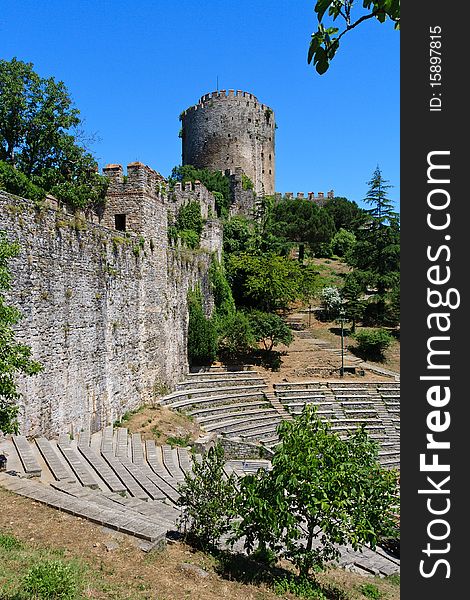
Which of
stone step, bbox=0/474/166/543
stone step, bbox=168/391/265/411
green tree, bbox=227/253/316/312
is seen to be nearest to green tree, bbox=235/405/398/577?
stone step, bbox=0/474/166/543

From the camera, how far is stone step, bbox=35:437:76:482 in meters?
8.77

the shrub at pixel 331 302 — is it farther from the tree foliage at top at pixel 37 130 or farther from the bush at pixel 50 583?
the bush at pixel 50 583

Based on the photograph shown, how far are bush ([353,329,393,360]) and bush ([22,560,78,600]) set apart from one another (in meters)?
24.1

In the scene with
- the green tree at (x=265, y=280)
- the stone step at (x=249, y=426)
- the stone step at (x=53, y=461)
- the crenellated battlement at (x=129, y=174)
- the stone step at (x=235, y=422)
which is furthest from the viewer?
the green tree at (x=265, y=280)

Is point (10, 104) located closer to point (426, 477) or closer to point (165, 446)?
point (165, 446)

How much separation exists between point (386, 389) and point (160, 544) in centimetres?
1842

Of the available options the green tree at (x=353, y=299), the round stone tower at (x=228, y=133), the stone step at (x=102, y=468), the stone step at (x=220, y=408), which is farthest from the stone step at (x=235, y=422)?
the round stone tower at (x=228, y=133)

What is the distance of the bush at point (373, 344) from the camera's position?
2688 centimetres

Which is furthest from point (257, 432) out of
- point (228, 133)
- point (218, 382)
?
point (228, 133)


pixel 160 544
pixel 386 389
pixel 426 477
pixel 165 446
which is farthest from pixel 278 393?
pixel 426 477

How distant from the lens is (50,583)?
174 inches

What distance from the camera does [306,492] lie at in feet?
18.7

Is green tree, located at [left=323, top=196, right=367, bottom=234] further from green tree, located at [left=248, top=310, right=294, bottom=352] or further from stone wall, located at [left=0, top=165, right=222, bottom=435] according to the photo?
stone wall, located at [left=0, top=165, right=222, bottom=435]

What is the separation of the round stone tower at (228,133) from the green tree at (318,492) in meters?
41.9
